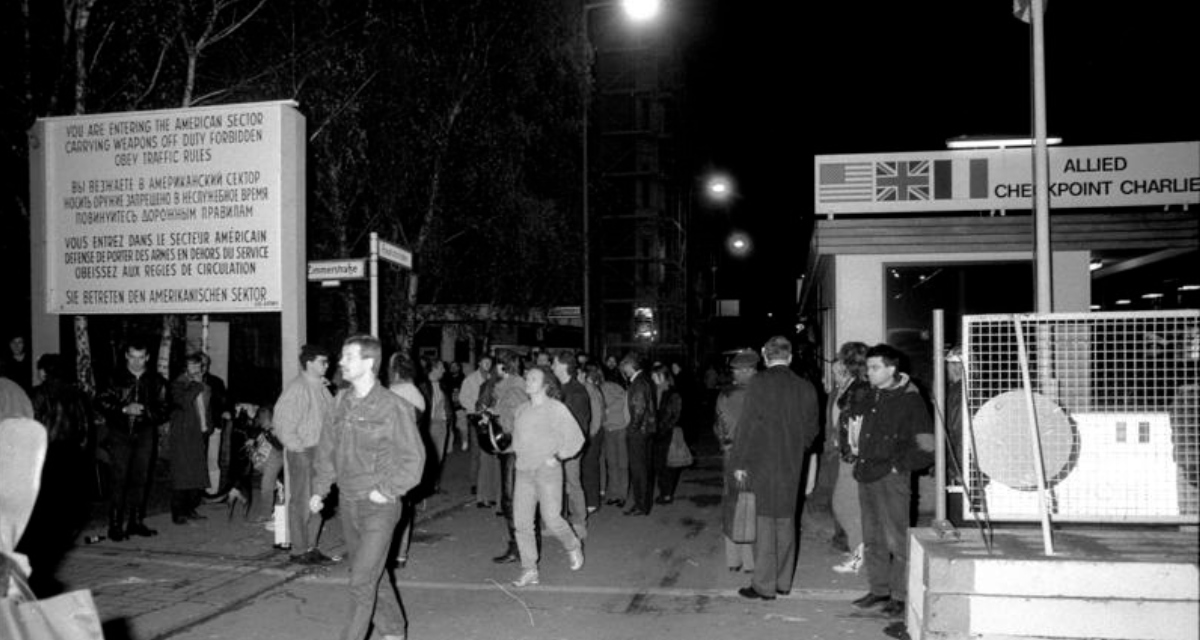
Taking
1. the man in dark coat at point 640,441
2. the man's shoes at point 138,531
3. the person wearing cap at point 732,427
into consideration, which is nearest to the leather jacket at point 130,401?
the man's shoes at point 138,531

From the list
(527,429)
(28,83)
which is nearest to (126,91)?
(28,83)

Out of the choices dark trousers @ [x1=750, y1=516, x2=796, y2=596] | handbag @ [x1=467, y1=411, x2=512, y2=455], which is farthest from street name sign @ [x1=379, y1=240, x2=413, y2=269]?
dark trousers @ [x1=750, y1=516, x2=796, y2=596]

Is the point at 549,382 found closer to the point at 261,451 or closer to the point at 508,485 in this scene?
the point at 508,485

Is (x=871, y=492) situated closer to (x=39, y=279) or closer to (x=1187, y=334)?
(x=1187, y=334)

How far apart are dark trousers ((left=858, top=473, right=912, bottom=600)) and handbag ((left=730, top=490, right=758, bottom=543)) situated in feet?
2.91

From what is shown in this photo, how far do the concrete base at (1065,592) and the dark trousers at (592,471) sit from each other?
657 centimetres

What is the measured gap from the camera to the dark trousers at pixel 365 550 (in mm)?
5461

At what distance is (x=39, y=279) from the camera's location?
10188 millimetres

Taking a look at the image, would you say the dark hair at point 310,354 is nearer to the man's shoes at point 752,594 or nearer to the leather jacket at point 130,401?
the leather jacket at point 130,401

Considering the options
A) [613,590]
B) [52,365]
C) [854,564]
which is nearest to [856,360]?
[854,564]

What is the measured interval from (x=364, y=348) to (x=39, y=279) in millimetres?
6349

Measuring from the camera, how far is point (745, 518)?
24.2ft

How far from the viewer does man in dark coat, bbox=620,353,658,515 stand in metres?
11.2

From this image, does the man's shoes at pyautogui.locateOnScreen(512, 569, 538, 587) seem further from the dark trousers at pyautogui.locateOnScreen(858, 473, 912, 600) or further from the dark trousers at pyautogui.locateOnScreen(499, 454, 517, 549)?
the dark trousers at pyautogui.locateOnScreen(858, 473, 912, 600)
